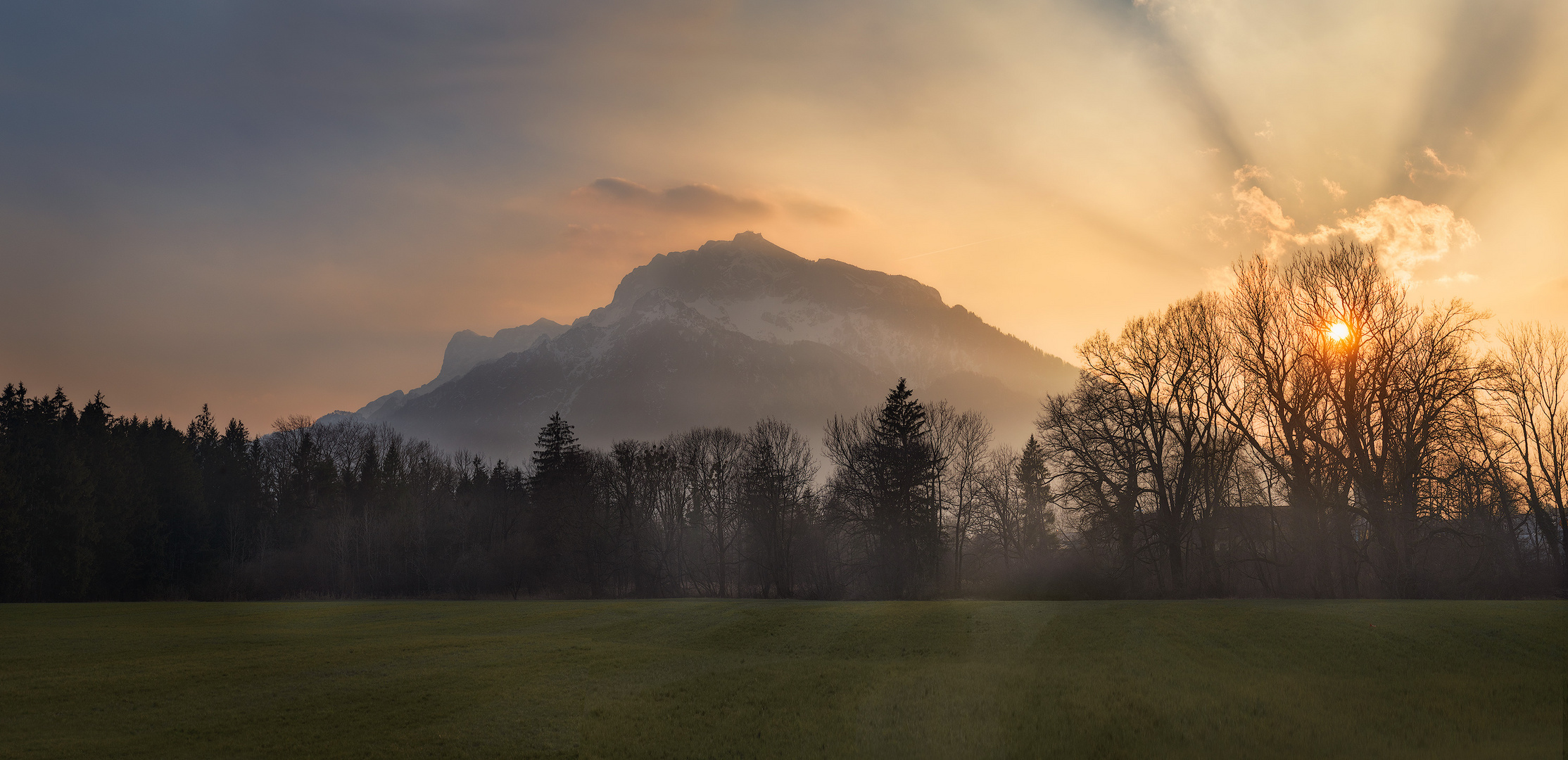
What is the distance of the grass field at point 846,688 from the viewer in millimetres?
14633

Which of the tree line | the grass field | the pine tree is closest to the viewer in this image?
the grass field

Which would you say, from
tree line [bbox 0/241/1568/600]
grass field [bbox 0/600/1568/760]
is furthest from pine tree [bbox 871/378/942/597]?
grass field [bbox 0/600/1568/760]

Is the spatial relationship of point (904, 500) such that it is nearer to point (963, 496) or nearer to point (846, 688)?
point (963, 496)

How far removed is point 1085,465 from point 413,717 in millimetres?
38744

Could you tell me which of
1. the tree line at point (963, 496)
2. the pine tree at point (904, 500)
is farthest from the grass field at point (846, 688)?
the pine tree at point (904, 500)

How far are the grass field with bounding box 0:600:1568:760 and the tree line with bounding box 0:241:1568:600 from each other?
46.3 ft

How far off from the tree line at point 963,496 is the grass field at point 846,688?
46.3ft

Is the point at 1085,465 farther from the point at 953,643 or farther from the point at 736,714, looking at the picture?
the point at 736,714

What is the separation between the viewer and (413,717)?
53.7 feet

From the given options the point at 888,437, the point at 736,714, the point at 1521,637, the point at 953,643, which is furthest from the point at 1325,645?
the point at 888,437

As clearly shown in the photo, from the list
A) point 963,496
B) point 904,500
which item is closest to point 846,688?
point 904,500

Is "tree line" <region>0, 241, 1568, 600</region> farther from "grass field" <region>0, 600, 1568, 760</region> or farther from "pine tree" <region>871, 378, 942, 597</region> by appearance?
"grass field" <region>0, 600, 1568, 760</region>

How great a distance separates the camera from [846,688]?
1947 cm

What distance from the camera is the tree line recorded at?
39531 mm
